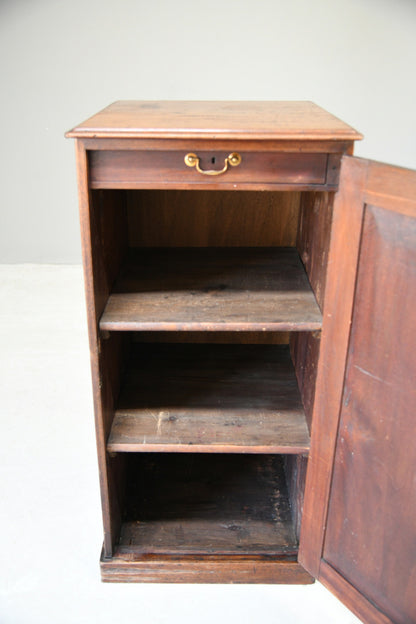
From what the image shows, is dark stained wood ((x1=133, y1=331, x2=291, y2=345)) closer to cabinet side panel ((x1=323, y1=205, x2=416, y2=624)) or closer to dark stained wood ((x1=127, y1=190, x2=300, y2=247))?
dark stained wood ((x1=127, y1=190, x2=300, y2=247))

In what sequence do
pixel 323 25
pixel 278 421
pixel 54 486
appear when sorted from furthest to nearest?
pixel 323 25, pixel 54 486, pixel 278 421

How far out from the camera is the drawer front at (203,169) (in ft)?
4.59

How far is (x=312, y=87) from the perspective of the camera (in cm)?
377

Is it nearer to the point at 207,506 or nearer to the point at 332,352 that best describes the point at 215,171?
the point at 332,352

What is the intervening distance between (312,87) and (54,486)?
2.89m

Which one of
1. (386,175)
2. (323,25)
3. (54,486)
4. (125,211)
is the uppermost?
(323,25)

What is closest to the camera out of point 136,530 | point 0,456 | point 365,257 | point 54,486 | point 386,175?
point 386,175

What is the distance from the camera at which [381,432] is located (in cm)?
139

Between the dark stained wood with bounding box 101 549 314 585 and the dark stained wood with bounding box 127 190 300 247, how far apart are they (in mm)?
1063

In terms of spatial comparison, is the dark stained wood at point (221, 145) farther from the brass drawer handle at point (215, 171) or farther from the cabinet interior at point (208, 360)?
the cabinet interior at point (208, 360)

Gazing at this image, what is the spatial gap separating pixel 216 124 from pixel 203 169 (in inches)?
5.0

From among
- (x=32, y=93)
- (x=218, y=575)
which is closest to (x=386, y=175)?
(x=218, y=575)

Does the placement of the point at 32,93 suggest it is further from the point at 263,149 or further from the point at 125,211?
the point at 263,149

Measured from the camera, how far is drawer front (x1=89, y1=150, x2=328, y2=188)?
4.59 ft
